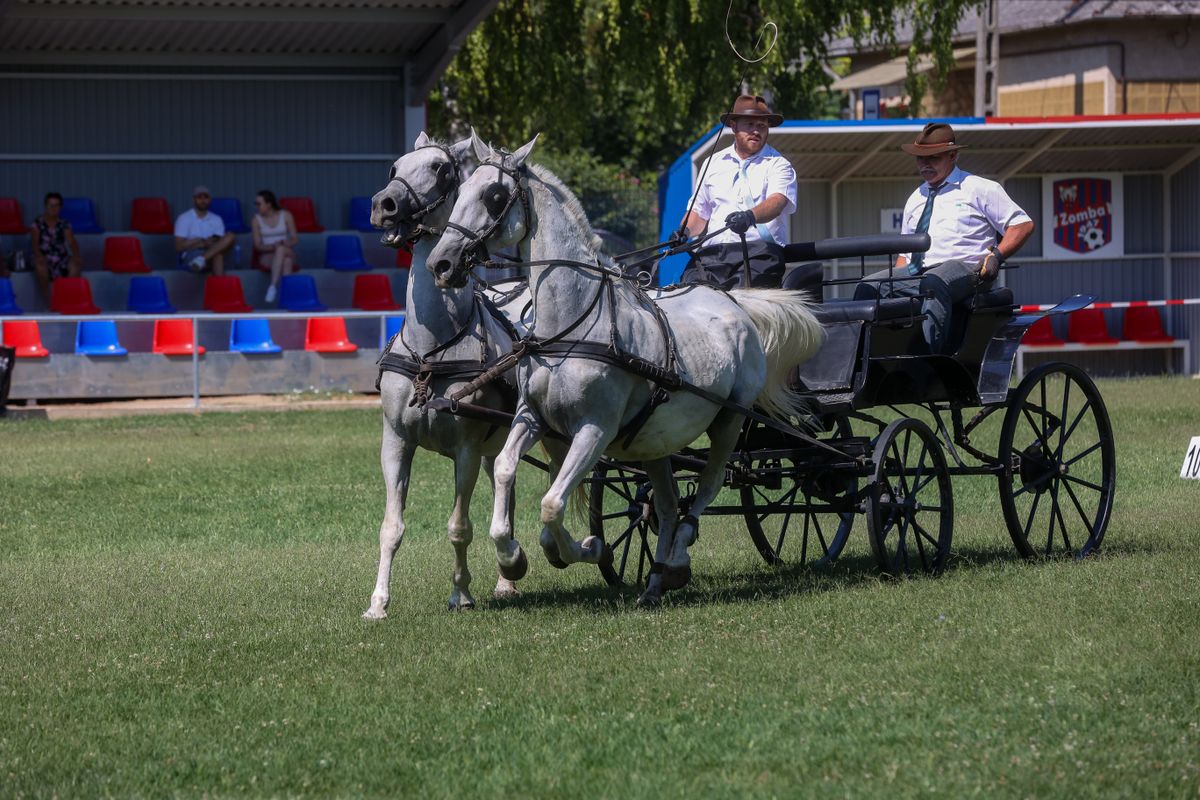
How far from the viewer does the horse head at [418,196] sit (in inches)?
309

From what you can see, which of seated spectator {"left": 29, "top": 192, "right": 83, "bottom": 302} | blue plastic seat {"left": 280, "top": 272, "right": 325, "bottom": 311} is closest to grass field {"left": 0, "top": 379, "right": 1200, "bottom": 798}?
blue plastic seat {"left": 280, "top": 272, "right": 325, "bottom": 311}

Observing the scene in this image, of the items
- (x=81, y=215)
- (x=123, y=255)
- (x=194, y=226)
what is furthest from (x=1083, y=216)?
(x=81, y=215)

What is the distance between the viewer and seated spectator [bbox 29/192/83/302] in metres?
22.3

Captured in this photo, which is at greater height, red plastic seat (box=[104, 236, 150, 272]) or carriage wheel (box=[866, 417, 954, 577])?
red plastic seat (box=[104, 236, 150, 272])

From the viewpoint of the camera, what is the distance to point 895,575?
28.8ft

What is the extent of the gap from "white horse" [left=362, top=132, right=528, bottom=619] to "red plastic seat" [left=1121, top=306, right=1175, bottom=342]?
17926 mm

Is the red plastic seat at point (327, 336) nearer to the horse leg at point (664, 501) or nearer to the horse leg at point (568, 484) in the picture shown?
the horse leg at point (664, 501)

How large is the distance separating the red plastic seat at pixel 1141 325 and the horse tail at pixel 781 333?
16693mm

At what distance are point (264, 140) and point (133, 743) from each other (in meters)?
20.6

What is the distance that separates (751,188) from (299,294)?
1445cm

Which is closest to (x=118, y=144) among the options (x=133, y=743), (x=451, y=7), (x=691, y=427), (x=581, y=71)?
(x=451, y=7)

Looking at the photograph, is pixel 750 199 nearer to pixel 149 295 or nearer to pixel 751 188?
pixel 751 188

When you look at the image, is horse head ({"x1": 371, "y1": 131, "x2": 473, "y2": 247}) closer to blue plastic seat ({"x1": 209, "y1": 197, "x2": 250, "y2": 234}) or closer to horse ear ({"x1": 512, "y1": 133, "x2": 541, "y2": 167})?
horse ear ({"x1": 512, "y1": 133, "x2": 541, "y2": 167})

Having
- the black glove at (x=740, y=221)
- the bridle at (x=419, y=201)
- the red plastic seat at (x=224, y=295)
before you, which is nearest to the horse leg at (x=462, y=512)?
the bridle at (x=419, y=201)
